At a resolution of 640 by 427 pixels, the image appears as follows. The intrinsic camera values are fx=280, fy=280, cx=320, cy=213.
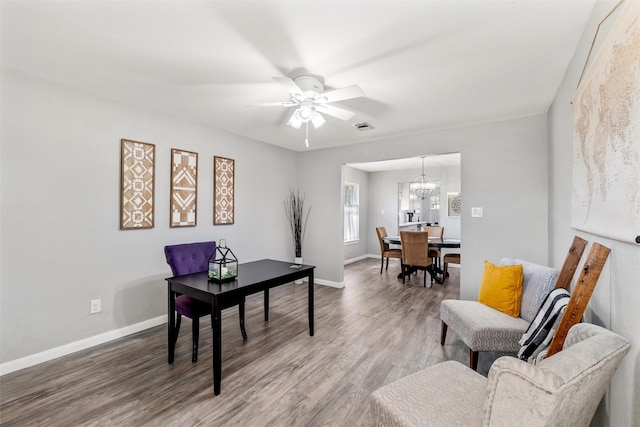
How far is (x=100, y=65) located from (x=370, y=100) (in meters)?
2.32

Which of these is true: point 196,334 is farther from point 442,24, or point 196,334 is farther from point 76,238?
point 442,24

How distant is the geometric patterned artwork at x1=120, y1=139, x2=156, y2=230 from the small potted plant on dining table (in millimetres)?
2259

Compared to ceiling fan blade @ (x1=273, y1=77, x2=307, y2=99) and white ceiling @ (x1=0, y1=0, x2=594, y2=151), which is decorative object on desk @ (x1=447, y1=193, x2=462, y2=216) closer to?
white ceiling @ (x1=0, y1=0, x2=594, y2=151)

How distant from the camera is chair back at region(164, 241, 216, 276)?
2634 mm

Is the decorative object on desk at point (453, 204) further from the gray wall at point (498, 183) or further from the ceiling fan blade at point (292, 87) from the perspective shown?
the ceiling fan blade at point (292, 87)

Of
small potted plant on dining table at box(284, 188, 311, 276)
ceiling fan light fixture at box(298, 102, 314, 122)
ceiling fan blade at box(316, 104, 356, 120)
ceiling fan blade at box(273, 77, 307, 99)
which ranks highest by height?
ceiling fan blade at box(273, 77, 307, 99)

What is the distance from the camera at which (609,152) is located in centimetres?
121

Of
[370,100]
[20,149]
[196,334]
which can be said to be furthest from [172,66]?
[196,334]

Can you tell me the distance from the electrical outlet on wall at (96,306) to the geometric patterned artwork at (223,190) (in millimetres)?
1476

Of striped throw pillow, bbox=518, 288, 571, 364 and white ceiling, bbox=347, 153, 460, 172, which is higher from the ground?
white ceiling, bbox=347, 153, 460, 172

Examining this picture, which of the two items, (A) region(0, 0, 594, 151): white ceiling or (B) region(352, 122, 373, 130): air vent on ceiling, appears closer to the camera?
(A) region(0, 0, 594, 151): white ceiling

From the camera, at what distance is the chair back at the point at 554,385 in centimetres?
82

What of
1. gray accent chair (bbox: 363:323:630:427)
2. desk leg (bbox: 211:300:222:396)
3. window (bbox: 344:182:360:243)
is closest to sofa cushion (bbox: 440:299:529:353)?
gray accent chair (bbox: 363:323:630:427)

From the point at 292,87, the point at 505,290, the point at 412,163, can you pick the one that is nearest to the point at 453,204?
the point at 412,163
